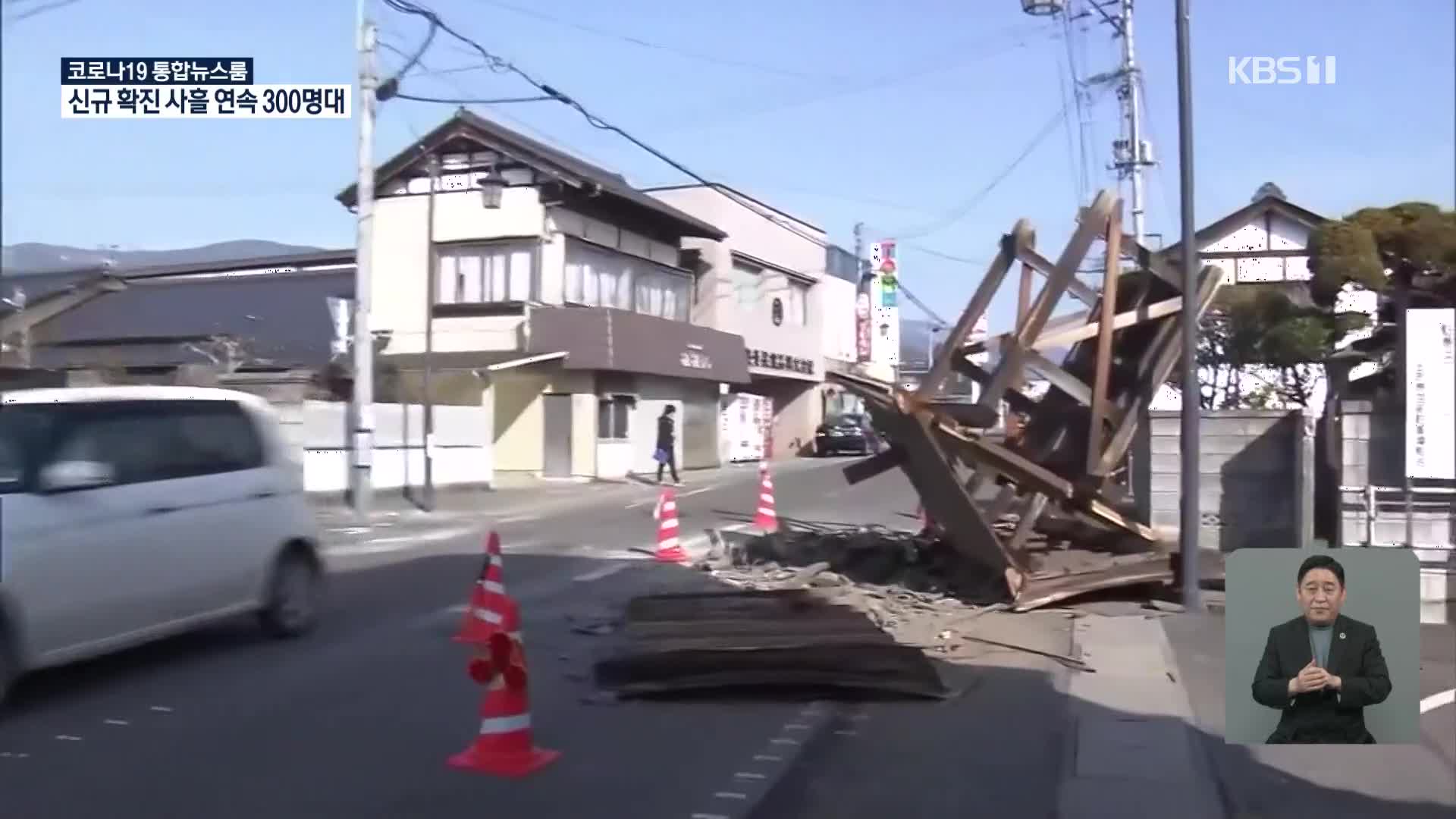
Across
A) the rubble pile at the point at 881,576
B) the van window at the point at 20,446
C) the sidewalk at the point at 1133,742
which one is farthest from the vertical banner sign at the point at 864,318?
the van window at the point at 20,446

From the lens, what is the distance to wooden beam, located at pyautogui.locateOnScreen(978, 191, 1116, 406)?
38.1 ft

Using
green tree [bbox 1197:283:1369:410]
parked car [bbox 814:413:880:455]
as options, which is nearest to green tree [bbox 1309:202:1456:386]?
green tree [bbox 1197:283:1369:410]

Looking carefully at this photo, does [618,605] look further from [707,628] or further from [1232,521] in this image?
[1232,521]

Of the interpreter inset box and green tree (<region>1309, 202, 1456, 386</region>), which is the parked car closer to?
green tree (<region>1309, 202, 1456, 386</region>)

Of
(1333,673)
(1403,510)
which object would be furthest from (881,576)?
(1333,673)

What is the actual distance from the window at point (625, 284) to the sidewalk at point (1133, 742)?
79.5 ft

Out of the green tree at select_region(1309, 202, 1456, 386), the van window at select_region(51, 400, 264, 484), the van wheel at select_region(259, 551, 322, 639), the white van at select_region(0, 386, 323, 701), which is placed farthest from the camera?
the van wheel at select_region(259, 551, 322, 639)

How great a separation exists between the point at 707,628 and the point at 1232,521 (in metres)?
5.95

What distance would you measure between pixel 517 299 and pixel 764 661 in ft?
78.6

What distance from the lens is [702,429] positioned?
132ft

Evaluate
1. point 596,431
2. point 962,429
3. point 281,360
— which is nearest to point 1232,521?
point 962,429

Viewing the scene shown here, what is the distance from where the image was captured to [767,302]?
4769 cm

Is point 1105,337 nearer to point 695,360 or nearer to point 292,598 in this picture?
point 292,598
